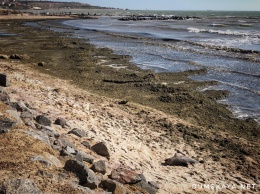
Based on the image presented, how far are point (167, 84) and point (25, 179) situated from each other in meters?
11.8

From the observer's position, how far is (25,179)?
4.55 metres

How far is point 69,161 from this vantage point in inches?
216

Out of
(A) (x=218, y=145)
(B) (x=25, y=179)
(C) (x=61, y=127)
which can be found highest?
(B) (x=25, y=179)

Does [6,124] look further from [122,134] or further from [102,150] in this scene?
[122,134]

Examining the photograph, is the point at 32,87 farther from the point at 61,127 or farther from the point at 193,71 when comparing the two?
the point at 193,71

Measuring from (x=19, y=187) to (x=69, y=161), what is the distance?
1249mm

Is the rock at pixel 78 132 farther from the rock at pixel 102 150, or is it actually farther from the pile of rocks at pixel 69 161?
the rock at pixel 102 150

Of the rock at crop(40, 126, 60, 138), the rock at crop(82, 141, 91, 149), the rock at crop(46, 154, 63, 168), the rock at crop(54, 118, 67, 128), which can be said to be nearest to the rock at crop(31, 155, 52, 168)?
the rock at crop(46, 154, 63, 168)

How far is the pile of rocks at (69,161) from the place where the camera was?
16.3 ft

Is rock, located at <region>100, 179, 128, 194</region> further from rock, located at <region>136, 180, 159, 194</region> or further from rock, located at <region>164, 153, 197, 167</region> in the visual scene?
rock, located at <region>164, 153, 197, 167</region>

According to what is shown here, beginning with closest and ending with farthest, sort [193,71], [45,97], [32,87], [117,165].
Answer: [117,165] < [45,97] < [32,87] < [193,71]

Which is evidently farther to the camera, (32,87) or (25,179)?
(32,87)

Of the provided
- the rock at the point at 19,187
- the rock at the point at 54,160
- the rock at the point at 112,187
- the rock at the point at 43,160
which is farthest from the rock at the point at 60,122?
the rock at the point at 19,187

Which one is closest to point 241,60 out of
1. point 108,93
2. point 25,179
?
point 108,93
